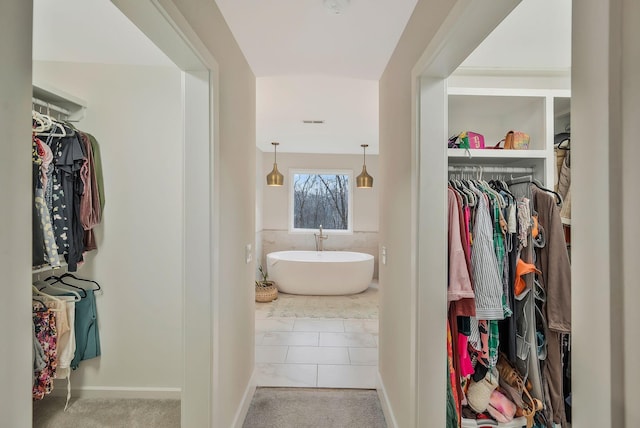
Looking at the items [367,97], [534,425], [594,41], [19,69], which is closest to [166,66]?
[367,97]

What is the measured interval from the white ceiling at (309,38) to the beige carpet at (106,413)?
2390mm

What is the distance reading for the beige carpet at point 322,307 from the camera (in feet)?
13.7

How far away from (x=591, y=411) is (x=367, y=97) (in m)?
2.86

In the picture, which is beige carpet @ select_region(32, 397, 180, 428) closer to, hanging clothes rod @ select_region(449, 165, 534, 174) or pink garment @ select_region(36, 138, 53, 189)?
pink garment @ select_region(36, 138, 53, 189)

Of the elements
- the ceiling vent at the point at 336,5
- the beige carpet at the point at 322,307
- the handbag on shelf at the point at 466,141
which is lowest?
the beige carpet at the point at 322,307

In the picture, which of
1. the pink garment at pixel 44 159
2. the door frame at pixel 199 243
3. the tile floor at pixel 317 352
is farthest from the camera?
the tile floor at pixel 317 352

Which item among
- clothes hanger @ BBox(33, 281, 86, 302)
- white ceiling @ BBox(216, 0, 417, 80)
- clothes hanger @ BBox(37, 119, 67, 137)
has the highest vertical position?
white ceiling @ BBox(216, 0, 417, 80)

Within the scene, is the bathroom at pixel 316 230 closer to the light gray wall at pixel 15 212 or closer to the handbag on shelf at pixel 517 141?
the handbag on shelf at pixel 517 141

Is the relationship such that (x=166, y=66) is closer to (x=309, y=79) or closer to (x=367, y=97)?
(x=309, y=79)

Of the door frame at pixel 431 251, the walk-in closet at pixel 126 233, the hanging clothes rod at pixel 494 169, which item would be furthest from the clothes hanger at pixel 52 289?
the hanging clothes rod at pixel 494 169

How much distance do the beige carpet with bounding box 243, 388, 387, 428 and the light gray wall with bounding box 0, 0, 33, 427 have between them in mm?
1811

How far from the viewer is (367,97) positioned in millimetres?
3021

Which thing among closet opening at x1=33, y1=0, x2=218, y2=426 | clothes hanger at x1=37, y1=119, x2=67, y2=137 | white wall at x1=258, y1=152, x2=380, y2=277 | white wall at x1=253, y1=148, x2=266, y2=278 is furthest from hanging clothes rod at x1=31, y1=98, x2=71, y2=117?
white wall at x1=258, y1=152, x2=380, y2=277

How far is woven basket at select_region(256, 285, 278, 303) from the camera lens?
15.4 ft
